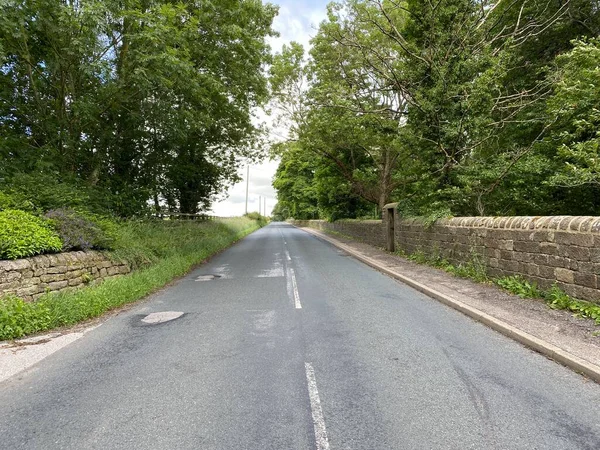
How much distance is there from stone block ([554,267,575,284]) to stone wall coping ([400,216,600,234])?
0.73 m

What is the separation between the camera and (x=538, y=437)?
282 cm

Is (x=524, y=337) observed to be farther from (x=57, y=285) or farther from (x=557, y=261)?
(x=57, y=285)

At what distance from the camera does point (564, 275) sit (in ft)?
20.7

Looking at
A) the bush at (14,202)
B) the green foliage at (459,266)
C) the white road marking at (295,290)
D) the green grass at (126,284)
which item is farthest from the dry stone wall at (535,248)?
the bush at (14,202)

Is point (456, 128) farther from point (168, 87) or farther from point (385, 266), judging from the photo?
point (168, 87)

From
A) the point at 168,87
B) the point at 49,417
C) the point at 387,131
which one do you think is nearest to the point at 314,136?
the point at 387,131

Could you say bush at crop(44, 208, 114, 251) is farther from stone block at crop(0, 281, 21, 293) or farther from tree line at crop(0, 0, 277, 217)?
stone block at crop(0, 281, 21, 293)

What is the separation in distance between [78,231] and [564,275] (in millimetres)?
9960

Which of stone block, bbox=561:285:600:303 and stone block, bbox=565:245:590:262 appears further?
stone block, bbox=565:245:590:262

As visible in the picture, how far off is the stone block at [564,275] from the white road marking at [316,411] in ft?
16.5

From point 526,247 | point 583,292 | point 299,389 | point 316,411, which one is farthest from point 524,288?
point 316,411

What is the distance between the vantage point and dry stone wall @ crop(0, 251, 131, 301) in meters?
6.07

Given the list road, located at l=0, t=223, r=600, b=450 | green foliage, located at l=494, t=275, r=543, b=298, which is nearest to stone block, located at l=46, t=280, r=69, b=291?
road, located at l=0, t=223, r=600, b=450

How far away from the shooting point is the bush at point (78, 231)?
304 inches
